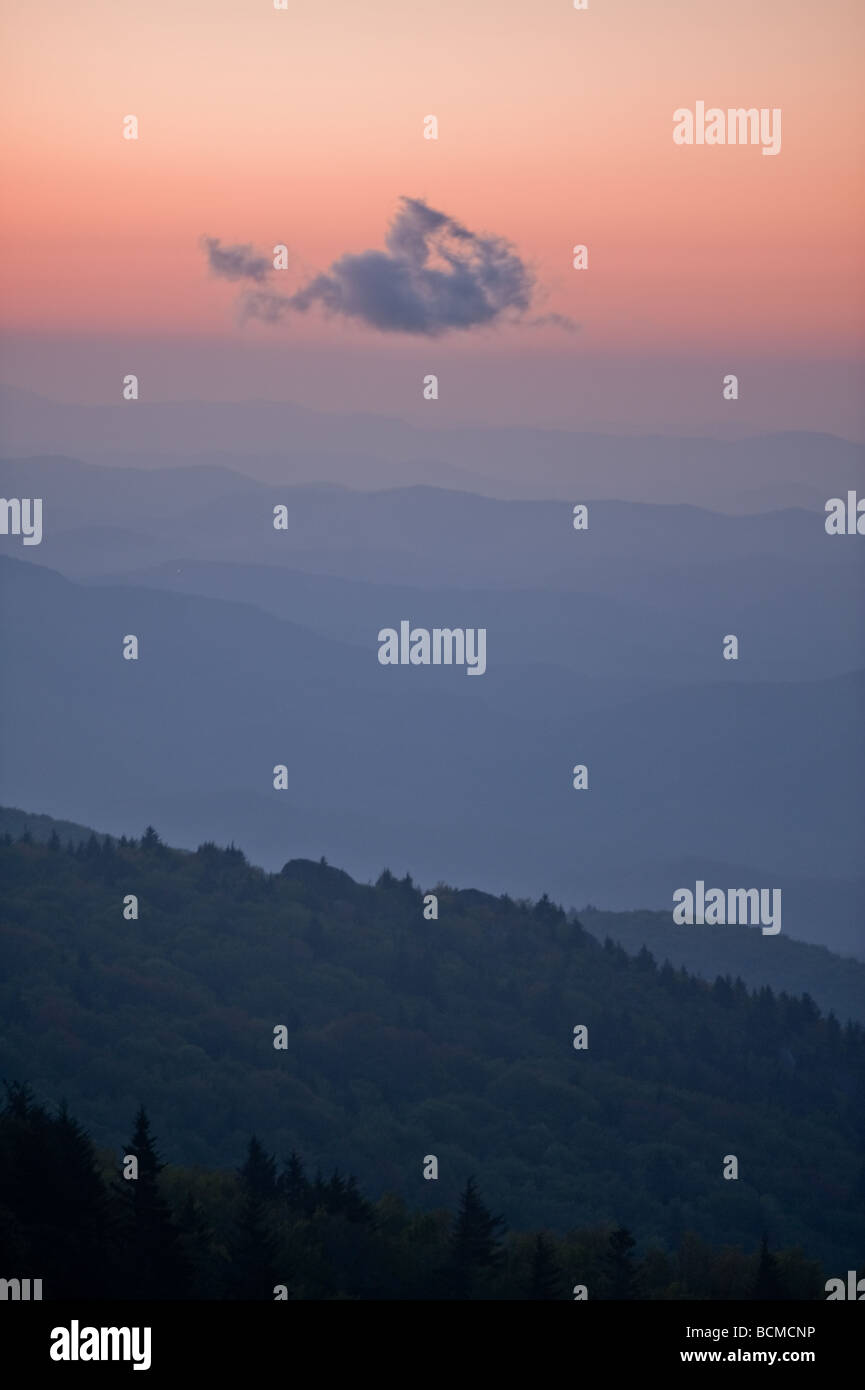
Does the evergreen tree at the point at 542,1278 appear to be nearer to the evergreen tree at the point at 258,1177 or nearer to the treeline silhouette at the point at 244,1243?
the treeline silhouette at the point at 244,1243

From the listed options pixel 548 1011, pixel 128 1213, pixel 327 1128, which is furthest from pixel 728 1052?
pixel 128 1213

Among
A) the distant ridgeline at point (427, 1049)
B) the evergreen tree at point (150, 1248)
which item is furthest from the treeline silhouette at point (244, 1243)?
the distant ridgeline at point (427, 1049)

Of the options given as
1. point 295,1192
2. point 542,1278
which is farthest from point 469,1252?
point 295,1192

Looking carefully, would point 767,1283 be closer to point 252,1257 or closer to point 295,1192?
point 295,1192

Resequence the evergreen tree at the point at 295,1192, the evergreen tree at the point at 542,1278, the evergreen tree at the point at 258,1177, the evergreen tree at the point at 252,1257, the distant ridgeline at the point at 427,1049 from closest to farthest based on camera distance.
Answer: the evergreen tree at the point at 252,1257, the evergreen tree at the point at 542,1278, the evergreen tree at the point at 258,1177, the evergreen tree at the point at 295,1192, the distant ridgeline at the point at 427,1049

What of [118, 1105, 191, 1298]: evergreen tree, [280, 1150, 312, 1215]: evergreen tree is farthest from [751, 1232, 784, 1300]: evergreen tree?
[118, 1105, 191, 1298]: evergreen tree

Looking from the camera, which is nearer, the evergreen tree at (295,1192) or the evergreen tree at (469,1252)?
the evergreen tree at (469,1252)
